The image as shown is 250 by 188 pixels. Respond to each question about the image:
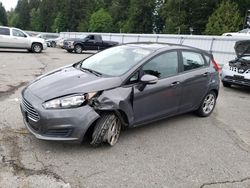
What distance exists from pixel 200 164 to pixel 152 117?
1200mm

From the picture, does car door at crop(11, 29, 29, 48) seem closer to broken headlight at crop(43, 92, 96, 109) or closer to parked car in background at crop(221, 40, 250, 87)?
parked car in background at crop(221, 40, 250, 87)

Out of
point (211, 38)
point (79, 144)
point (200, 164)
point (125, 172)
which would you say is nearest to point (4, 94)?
point (79, 144)

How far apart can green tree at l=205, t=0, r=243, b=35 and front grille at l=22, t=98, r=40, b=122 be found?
136 feet

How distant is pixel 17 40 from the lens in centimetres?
1952

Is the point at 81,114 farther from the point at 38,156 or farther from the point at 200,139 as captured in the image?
the point at 200,139

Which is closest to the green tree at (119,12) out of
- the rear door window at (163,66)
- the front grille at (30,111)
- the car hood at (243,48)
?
the car hood at (243,48)

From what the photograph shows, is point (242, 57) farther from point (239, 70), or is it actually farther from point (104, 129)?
point (104, 129)

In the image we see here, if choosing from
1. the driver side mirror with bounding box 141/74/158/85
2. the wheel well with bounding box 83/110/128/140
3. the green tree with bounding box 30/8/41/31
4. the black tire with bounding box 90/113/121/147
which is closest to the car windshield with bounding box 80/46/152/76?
the driver side mirror with bounding box 141/74/158/85

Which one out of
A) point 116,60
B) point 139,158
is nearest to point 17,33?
point 116,60

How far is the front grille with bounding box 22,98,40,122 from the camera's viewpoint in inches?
163

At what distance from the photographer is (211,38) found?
18688 mm

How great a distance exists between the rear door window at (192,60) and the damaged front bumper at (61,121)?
2412 mm

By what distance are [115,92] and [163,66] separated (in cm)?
129

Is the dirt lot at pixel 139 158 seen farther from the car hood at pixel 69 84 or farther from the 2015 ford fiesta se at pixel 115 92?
the car hood at pixel 69 84
